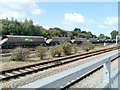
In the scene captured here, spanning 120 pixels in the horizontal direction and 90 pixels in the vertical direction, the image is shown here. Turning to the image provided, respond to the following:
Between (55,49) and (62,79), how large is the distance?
20.7 metres

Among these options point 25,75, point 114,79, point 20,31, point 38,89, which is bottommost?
point 25,75

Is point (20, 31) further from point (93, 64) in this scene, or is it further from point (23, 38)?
point (93, 64)

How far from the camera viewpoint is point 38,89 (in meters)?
1.41

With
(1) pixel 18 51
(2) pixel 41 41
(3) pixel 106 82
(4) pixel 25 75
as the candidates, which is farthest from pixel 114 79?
(2) pixel 41 41

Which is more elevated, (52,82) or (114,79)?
(52,82)

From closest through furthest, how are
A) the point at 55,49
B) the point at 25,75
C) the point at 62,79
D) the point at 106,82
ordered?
the point at 62,79
the point at 106,82
the point at 25,75
the point at 55,49

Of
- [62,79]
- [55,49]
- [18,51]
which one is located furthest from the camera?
[55,49]

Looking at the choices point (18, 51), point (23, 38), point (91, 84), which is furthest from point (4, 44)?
point (91, 84)

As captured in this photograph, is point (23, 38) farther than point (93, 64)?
Yes

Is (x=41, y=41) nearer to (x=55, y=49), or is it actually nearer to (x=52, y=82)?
(x=55, y=49)

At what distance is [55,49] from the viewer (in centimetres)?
2247

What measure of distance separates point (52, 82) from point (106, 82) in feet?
5.40

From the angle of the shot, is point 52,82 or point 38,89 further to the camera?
point 52,82

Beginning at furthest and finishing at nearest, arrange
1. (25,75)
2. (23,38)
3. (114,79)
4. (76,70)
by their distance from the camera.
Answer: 1. (23,38)
2. (25,75)
3. (114,79)
4. (76,70)
